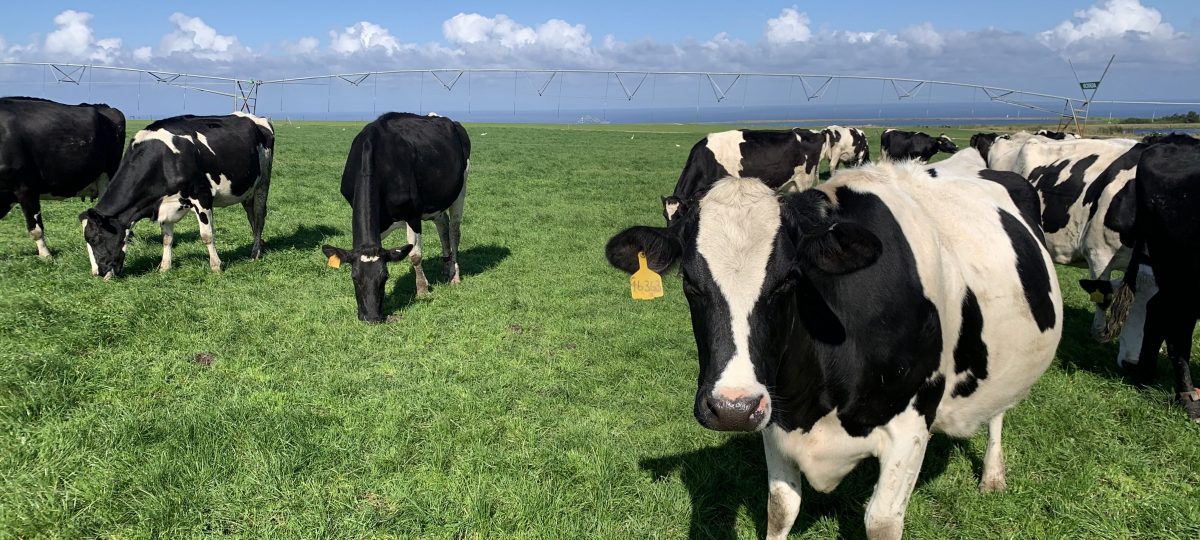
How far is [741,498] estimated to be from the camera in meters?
4.27

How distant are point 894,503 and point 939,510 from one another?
4.40ft

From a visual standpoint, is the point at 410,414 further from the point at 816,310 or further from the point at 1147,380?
the point at 1147,380

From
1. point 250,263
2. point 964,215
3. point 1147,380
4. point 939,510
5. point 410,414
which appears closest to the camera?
point 964,215

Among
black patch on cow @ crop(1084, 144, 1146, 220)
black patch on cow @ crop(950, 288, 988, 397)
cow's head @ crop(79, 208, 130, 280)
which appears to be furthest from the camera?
cow's head @ crop(79, 208, 130, 280)

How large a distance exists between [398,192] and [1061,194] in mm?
7990

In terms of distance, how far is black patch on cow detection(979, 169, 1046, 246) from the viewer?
445cm

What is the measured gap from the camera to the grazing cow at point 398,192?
7605 millimetres

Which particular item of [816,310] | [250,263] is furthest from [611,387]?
[250,263]

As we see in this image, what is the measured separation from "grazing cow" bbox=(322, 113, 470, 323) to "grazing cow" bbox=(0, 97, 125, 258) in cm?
477

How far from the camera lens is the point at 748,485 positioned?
4379mm

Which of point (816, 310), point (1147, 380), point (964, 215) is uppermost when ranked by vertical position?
point (964, 215)

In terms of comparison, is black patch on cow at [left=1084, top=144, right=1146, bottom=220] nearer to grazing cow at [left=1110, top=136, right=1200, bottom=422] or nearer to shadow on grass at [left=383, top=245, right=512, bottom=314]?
grazing cow at [left=1110, top=136, right=1200, bottom=422]

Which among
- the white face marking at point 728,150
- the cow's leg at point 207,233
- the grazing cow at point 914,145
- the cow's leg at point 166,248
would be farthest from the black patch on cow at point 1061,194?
the grazing cow at point 914,145

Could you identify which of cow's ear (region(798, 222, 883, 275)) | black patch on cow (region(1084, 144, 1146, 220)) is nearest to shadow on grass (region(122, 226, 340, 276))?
cow's ear (region(798, 222, 883, 275))
